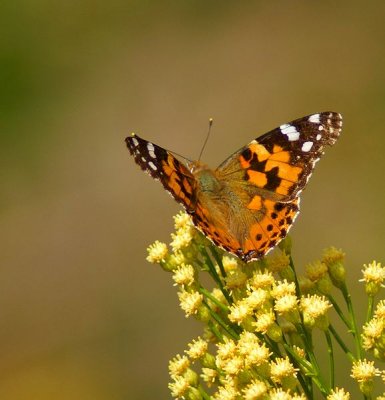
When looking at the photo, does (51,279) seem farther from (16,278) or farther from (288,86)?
(288,86)

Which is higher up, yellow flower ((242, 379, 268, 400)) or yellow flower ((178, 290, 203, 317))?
yellow flower ((178, 290, 203, 317))

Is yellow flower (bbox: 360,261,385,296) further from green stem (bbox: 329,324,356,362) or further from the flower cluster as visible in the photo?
green stem (bbox: 329,324,356,362)

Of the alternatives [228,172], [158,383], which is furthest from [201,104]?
[228,172]

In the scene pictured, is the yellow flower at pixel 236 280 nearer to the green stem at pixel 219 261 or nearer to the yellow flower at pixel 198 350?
the green stem at pixel 219 261

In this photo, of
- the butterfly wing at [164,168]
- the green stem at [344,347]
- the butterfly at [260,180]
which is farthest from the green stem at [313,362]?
the butterfly wing at [164,168]

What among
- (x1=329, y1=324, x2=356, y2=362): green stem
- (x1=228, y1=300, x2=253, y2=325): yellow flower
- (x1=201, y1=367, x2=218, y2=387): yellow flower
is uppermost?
(x1=228, y1=300, x2=253, y2=325): yellow flower

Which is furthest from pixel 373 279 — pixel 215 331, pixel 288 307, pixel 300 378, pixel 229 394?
pixel 229 394

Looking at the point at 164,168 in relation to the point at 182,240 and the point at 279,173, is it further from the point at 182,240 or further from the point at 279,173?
the point at 279,173

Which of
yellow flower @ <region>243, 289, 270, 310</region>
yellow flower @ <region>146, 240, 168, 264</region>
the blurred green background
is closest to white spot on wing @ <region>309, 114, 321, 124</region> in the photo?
yellow flower @ <region>146, 240, 168, 264</region>
